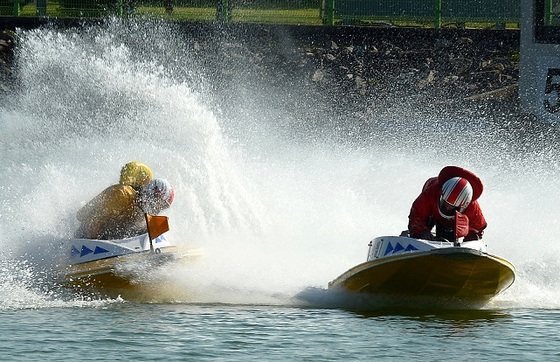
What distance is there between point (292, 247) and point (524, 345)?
5.27 metres

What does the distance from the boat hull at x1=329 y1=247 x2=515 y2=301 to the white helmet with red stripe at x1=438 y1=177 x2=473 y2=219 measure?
26.7 inches

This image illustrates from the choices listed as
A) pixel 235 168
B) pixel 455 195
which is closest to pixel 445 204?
pixel 455 195

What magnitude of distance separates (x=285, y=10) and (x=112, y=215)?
13882 millimetres

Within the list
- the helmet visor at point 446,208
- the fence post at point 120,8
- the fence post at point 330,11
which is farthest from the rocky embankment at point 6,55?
the helmet visor at point 446,208

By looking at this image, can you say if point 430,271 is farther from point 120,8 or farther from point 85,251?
point 120,8

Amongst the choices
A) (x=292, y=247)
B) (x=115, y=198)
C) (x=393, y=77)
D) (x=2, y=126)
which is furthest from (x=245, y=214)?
(x=393, y=77)

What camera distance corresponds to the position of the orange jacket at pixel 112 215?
14070 mm

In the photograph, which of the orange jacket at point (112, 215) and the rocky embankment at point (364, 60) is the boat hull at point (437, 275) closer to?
the orange jacket at point (112, 215)

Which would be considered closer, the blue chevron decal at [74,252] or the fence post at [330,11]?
the blue chevron decal at [74,252]

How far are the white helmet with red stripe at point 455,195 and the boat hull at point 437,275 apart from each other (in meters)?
0.68

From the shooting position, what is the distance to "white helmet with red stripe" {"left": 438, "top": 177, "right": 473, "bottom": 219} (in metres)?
12.7

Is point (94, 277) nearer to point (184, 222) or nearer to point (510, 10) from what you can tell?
point (184, 222)

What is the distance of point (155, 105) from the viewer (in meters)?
19.4

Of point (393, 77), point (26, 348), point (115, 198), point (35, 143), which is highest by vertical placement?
point (393, 77)
